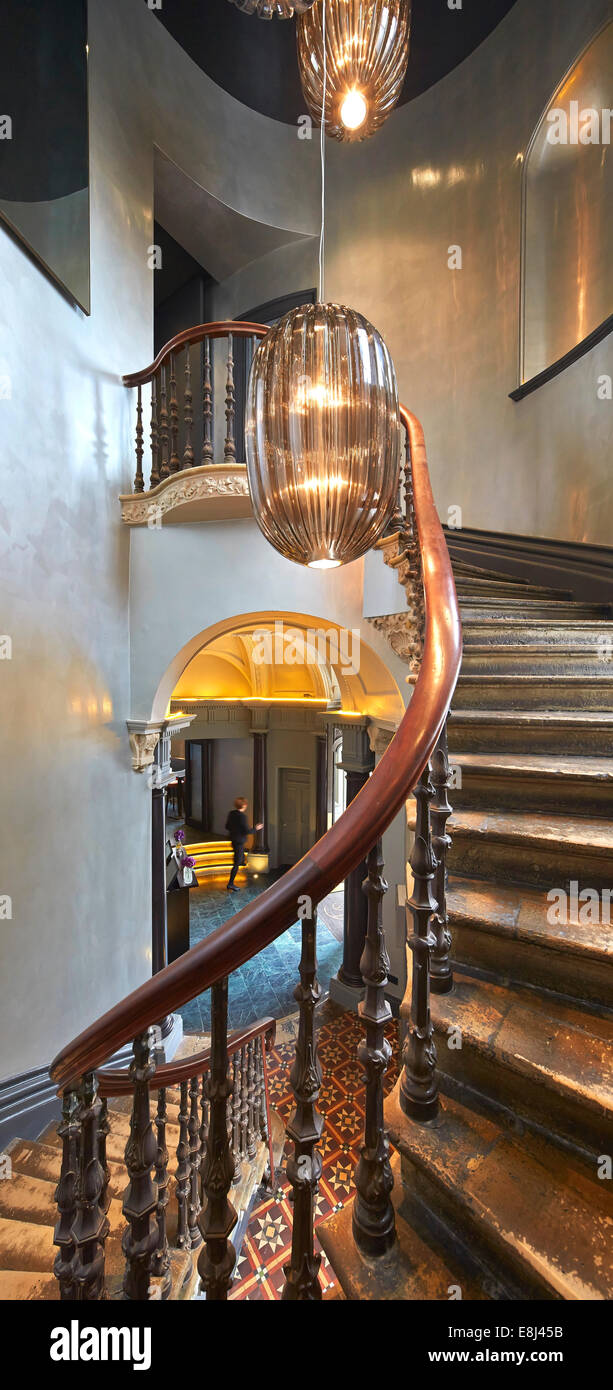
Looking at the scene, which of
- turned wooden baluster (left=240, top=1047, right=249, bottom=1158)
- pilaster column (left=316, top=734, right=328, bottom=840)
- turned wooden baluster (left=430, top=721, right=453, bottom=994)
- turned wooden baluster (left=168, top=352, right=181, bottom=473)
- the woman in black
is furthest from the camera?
pilaster column (left=316, top=734, right=328, bottom=840)

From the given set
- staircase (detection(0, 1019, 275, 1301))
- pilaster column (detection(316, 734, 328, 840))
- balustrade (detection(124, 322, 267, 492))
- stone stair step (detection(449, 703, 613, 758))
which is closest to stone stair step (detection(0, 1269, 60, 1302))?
staircase (detection(0, 1019, 275, 1301))

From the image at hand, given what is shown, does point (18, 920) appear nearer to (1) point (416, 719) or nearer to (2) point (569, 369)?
(1) point (416, 719)

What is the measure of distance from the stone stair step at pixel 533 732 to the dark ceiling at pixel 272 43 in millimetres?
6122

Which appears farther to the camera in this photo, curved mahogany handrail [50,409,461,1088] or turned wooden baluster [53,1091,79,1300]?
turned wooden baluster [53,1091,79,1300]

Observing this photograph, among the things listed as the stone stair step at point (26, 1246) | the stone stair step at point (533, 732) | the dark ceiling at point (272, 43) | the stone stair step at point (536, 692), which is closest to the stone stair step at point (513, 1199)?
the stone stair step at point (533, 732)

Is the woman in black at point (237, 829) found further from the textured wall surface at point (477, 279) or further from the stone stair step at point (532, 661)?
the stone stair step at point (532, 661)

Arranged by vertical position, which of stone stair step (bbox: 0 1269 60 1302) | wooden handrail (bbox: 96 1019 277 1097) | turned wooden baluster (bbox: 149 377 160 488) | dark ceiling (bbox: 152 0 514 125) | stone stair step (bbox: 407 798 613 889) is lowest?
stone stair step (bbox: 0 1269 60 1302)

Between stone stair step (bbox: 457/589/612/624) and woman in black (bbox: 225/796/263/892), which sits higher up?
stone stair step (bbox: 457/589/612/624)

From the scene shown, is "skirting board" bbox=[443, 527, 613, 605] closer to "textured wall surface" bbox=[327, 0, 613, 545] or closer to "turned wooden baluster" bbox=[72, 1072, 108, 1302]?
"textured wall surface" bbox=[327, 0, 613, 545]

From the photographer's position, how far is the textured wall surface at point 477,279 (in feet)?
11.8

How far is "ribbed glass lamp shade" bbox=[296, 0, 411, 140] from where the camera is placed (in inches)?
91.4

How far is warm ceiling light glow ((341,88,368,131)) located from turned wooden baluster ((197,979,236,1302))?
372 cm

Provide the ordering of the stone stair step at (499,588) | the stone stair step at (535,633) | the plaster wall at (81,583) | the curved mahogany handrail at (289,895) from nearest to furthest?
the curved mahogany handrail at (289,895) → the stone stair step at (535,633) → the plaster wall at (81,583) → the stone stair step at (499,588)

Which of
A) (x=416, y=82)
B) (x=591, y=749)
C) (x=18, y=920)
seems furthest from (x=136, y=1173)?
(x=416, y=82)
